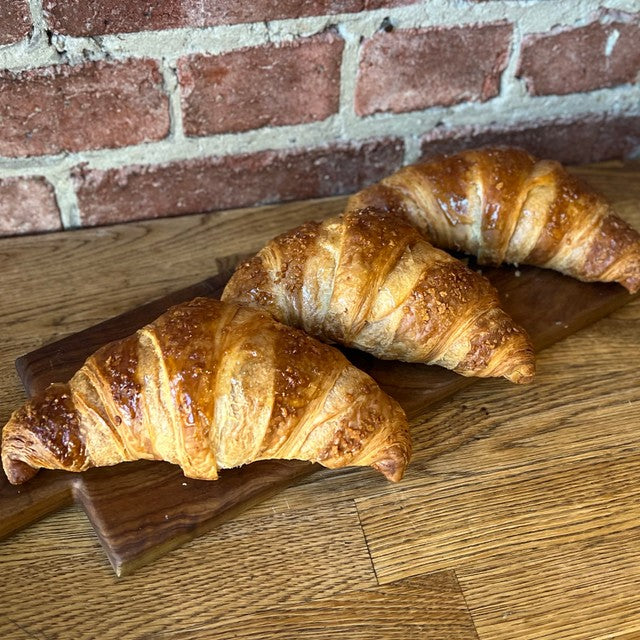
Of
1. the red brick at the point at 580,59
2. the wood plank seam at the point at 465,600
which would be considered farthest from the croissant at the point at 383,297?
the red brick at the point at 580,59

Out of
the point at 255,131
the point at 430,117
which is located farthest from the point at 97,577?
the point at 430,117

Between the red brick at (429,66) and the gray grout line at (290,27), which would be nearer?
the gray grout line at (290,27)

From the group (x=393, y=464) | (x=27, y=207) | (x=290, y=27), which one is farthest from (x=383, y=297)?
(x=27, y=207)

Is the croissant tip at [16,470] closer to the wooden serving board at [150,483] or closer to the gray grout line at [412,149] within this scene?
the wooden serving board at [150,483]

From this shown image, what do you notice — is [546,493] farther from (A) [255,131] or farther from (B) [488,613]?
(A) [255,131]

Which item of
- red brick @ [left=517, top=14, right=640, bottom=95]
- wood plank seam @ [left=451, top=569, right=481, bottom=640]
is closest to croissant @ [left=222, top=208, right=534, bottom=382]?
wood plank seam @ [left=451, top=569, right=481, bottom=640]
